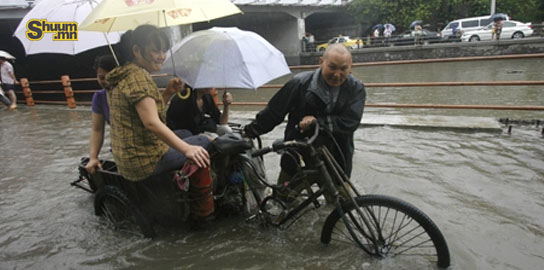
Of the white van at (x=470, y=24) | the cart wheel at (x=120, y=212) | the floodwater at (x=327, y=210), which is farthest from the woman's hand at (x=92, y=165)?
the white van at (x=470, y=24)

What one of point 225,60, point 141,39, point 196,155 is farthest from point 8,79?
point 196,155

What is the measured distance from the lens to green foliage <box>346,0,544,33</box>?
3148cm

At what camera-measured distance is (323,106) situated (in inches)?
109

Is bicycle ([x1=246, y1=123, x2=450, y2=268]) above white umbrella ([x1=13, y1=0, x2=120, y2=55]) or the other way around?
the other way around

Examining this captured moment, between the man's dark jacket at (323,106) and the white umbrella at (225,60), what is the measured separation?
259mm

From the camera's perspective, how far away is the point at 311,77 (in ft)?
9.32

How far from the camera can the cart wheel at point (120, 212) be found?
9.30 ft

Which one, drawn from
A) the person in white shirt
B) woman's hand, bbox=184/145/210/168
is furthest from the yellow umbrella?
the person in white shirt

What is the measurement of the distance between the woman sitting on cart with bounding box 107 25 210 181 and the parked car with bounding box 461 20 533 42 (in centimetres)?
2681

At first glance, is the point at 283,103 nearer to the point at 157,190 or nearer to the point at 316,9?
the point at 157,190

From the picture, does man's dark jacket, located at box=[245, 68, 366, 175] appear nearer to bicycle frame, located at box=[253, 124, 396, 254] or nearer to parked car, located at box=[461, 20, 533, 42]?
bicycle frame, located at box=[253, 124, 396, 254]

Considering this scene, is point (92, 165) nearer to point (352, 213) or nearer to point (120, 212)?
point (120, 212)

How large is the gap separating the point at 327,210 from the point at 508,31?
25.7 m

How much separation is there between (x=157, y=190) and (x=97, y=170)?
62 centimetres
